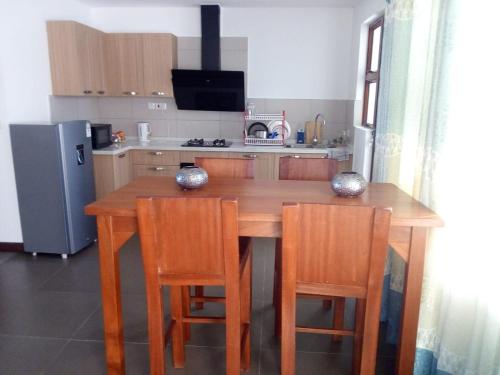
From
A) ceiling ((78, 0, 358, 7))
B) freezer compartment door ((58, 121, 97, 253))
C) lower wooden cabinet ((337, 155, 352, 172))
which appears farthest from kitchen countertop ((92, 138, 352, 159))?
→ ceiling ((78, 0, 358, 7))

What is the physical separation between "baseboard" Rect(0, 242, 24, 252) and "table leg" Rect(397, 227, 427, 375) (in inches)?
128

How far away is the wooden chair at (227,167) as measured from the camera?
2.52 m

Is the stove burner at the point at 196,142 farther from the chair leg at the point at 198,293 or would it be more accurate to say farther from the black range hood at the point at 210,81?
→ the chair leg at the point at 198,293

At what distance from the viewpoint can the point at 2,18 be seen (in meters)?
3.18

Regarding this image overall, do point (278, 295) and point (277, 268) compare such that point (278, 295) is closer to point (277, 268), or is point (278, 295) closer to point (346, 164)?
point (277, 268)

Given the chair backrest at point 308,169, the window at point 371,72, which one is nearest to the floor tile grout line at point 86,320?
the chair backrest at point 308,169

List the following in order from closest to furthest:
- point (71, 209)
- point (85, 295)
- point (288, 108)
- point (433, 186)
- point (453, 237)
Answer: point (453, 237)
point (433, 186)
point (85, 295)
point (71, 209)
point (288, 108)

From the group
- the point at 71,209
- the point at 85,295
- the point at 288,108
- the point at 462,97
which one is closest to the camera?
the point at 462,97

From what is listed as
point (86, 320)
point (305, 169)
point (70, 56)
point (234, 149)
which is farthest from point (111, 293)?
point (70, 56)

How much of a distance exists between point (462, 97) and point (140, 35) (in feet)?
12.3

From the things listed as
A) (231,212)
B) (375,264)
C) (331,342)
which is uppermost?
(231,212)

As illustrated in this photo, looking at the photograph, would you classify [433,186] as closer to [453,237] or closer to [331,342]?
[453,237]

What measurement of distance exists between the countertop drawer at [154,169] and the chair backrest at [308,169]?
219cm

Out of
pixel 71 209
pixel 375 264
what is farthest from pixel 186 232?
pixel 71 209
